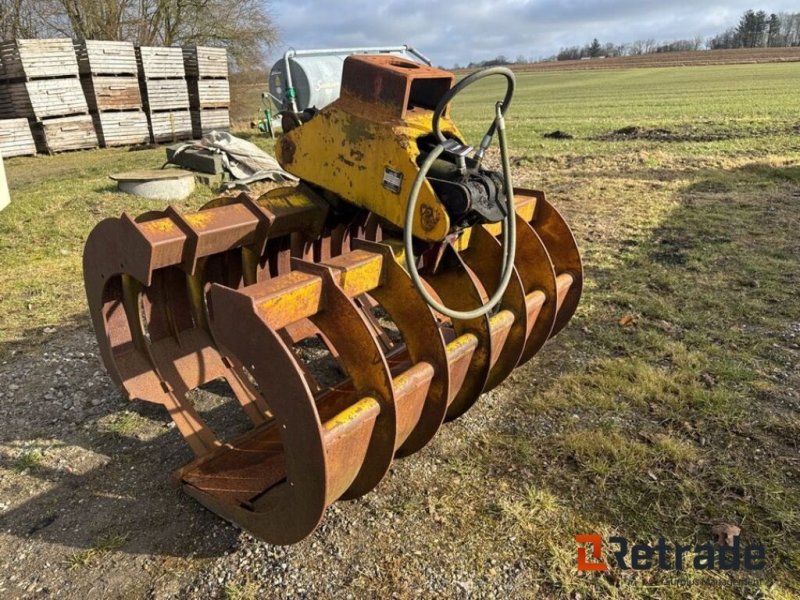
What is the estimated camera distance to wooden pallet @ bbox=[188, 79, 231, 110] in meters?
16.3

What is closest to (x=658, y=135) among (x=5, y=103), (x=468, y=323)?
(x=468, y=323)

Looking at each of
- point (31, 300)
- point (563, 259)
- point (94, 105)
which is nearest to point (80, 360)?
point (31, 300)

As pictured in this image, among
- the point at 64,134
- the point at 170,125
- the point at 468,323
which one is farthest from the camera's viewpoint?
the point at 170,125

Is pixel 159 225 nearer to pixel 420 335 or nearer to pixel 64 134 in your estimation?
pixel 420 335

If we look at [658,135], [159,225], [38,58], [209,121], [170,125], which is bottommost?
[159,225]

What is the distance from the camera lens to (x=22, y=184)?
404 inches

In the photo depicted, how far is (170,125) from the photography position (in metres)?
15.9

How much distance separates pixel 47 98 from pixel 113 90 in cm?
155

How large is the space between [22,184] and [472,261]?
10.1m

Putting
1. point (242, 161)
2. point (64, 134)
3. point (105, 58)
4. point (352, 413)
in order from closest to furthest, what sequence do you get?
1. point (352, 413)
2. point (242, 161)
3. point (64, 134)
4. point (105, 58)

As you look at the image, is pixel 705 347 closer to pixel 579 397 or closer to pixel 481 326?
pixel 579 397

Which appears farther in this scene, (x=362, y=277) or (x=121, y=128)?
(x=121, y=128)

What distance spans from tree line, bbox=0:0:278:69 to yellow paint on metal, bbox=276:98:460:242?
832 inches

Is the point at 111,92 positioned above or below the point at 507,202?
above
